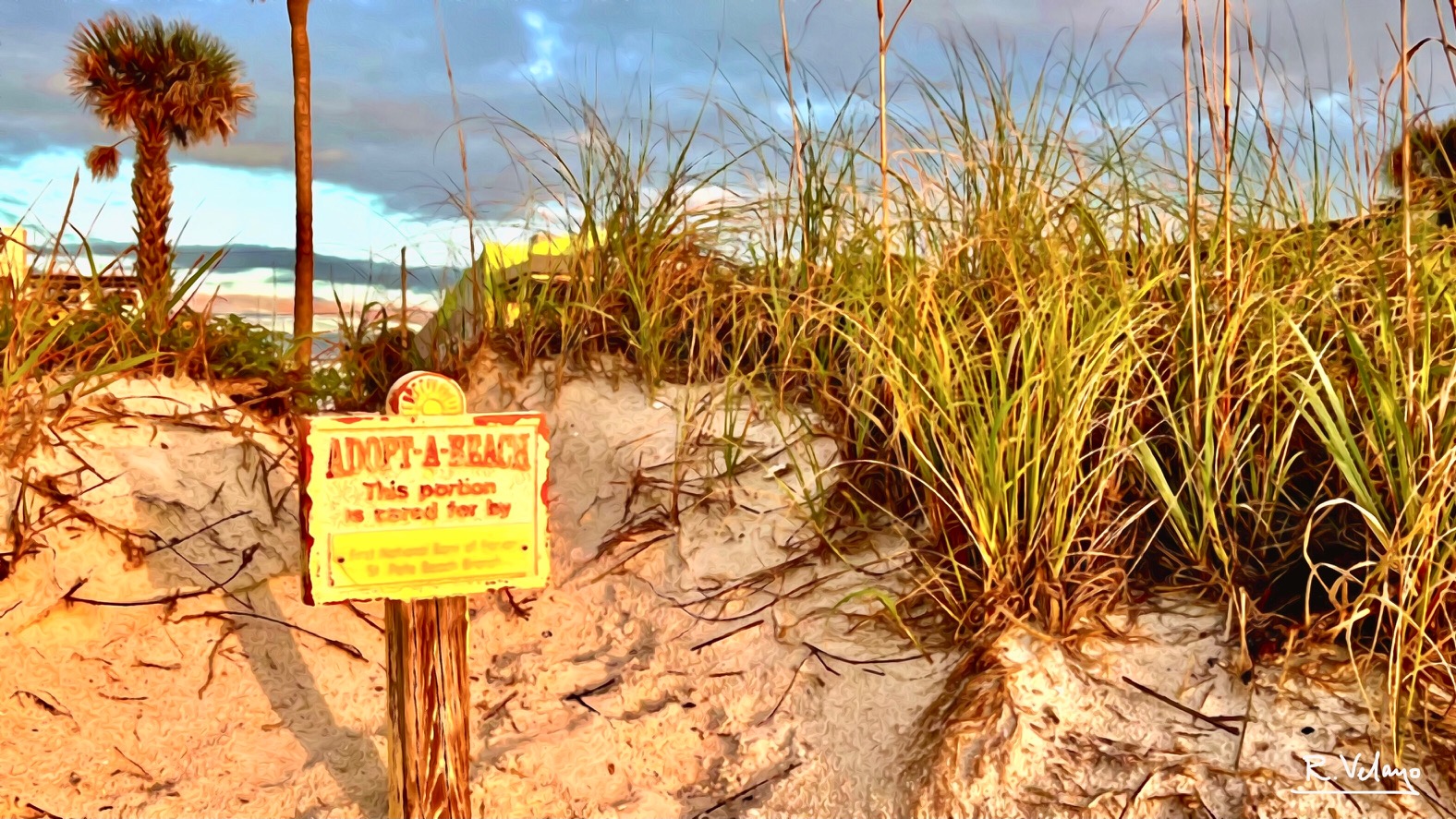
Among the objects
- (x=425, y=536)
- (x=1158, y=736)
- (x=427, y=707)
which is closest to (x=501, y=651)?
(x=427, y=707)

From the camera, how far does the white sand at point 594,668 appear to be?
2.58 m

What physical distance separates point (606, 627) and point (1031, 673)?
50.5 inches

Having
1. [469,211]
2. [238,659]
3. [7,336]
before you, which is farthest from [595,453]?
[7,336]

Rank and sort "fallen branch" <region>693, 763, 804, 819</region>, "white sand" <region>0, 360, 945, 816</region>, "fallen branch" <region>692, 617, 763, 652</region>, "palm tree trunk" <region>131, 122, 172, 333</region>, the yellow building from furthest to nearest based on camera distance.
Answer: "palm tree trunk" <region>131, 122, 172, 333</region> < the yellow building < "fallen branch" <region>692, 617, 763, 652</region> < "white sand" <region>0, 360, 945, 816</region> < "fallen branch" <region>693, 763, 804, 819</region>

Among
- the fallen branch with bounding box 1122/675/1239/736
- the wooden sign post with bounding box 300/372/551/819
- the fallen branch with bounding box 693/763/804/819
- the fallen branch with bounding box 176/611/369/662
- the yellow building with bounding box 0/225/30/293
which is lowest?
the fallen branch with bounding box 693/763/804/819

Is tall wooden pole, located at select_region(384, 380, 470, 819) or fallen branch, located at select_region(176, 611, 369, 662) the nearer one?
tall wooden pole, located at select_region(384, 380, 470, 819)

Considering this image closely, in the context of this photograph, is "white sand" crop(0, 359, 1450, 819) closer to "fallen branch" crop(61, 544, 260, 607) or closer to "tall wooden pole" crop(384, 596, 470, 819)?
"fallen branch" crop(61, 544, 260, 607)

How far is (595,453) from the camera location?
11.9 ft

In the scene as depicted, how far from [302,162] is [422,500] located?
10.0 m

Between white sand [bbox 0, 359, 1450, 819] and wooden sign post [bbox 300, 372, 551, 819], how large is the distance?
0.28 m

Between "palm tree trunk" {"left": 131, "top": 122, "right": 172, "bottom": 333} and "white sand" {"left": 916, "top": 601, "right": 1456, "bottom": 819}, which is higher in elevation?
"palm tree trunk" {"left": 131, "top": 122, "right": 172, "bottom": 333}

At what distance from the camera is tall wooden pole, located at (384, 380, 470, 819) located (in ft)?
8.36

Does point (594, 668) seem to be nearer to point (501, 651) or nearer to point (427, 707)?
point (501, 651)
